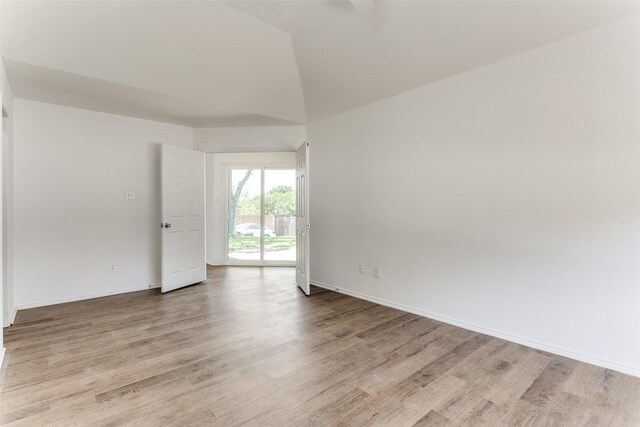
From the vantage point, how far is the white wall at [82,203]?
3.52m

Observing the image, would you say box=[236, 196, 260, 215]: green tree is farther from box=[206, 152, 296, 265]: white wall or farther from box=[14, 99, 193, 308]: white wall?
box=[14, 99, 193, 308]: white wall

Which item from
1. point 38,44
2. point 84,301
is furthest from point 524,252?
point 84,301

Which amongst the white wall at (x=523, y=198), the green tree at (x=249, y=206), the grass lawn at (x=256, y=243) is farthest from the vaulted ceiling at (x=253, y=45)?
the grass lawn at (x=256, y=243)

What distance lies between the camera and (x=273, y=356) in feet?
7.89

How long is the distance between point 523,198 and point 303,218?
8.33ft

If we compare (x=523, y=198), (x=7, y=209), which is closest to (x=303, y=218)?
(x=523, y=198)

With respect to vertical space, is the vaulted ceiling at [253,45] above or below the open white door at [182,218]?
above

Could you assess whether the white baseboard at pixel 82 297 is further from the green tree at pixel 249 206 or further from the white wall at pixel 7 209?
the green tree at pixel 249 206

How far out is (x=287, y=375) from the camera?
2135mm

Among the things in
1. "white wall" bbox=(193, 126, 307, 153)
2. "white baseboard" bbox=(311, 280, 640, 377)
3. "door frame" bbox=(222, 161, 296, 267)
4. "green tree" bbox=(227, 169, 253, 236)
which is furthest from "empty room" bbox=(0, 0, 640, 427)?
"green tree" bbox=(227, 169, 253, 236)

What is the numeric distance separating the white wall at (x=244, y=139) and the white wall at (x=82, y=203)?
1.46 ft

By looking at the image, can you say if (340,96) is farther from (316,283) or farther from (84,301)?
(84,301)

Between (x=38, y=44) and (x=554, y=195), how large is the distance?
4.29 meters

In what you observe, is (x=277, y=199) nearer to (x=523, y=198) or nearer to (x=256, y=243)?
(x=256, y=243)
